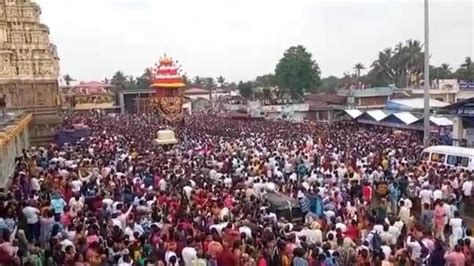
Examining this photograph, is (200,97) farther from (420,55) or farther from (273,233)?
(273,233)

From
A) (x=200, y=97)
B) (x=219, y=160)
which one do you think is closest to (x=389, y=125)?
(x=219, y=160)

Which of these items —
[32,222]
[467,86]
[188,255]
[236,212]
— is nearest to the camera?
[188,255]

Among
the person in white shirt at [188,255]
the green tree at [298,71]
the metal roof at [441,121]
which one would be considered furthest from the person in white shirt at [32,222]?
the green tree at [298,71]

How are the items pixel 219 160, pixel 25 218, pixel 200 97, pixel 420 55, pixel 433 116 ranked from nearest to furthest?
pixel 25 218 < pixel 219 160 < pixel 433 116 < pixel 420 55 < pixel 200 97

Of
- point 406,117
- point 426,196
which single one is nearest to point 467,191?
point 426,196

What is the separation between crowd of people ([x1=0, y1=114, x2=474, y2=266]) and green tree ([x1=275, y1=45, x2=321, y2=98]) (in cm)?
6050

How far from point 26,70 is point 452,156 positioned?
1015 inches

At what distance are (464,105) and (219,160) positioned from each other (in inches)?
417

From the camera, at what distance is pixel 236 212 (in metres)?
12.2

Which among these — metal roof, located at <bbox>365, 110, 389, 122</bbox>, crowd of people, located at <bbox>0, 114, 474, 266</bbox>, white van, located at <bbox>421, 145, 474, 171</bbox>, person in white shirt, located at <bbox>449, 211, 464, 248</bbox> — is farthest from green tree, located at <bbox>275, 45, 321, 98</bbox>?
A: person in white shirt, located at <bbox>449, 211, 464, 248</bbox>

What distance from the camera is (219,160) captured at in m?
21.5

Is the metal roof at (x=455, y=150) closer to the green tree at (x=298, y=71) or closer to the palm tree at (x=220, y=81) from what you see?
the green tree at (x=298, y=71)

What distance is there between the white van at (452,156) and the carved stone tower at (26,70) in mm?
21440

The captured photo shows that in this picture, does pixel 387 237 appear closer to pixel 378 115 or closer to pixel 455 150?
pixel 455 150
